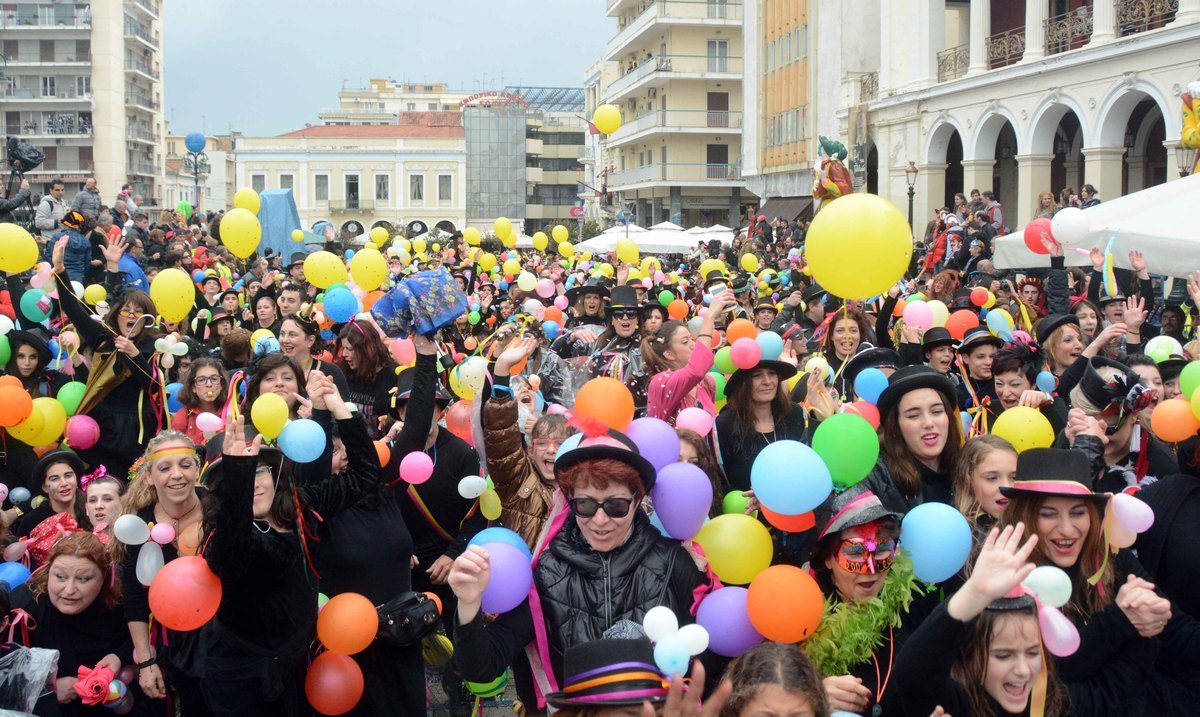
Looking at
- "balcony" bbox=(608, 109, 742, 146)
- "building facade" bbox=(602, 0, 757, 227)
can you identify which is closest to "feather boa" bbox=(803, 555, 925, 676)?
"building facade" bbox=(602, 0, 757, 227)

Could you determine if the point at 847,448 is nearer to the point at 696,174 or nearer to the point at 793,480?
the point at 793,480

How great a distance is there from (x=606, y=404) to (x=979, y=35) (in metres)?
22.9

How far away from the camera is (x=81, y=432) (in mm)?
6320

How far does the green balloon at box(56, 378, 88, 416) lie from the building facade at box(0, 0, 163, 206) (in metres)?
67.5

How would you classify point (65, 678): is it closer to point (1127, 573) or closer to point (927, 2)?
point (1127, 573)

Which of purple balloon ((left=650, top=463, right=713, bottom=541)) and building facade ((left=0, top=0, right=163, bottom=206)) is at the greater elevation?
building facade ((left=0, top=0, right=163, bottom=206))

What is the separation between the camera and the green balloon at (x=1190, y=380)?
4.17 metres

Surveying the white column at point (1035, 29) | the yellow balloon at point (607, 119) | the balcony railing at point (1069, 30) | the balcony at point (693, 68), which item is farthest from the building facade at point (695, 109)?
the yellow balloon at point (607, 119)

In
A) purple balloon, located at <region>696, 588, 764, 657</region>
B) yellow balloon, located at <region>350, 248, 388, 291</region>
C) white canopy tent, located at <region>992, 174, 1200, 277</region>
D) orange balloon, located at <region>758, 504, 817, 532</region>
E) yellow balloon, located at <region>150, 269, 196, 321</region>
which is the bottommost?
purple balloon, located at <region>696, 588, 764, 657</region>

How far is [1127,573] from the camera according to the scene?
11.6 ft

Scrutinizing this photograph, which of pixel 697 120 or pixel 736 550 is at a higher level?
pixel 697 120

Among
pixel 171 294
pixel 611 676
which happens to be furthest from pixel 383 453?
pixel 171 294

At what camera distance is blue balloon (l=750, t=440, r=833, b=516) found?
3.50 metres

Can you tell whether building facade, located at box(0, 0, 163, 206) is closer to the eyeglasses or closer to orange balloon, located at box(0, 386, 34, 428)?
orange balloon, located at box(0, 386, 34, 428)
